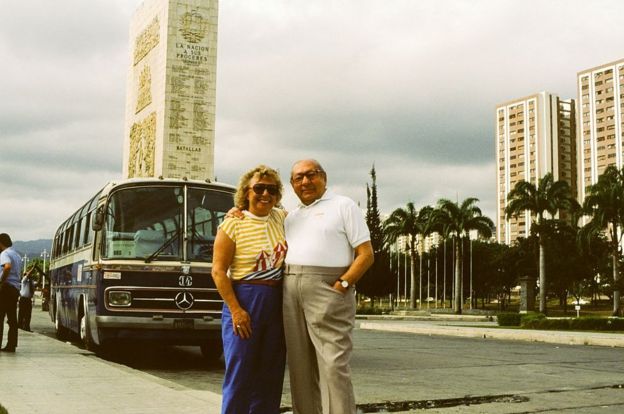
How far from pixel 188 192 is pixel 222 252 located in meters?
6.86

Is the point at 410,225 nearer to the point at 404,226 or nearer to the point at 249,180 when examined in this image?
the point at 404,226

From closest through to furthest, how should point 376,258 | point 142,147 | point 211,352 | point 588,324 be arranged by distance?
point 211,352 → point 588,324 → point 142,147 → point 376,258

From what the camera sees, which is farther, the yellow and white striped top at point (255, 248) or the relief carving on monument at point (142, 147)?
the relief carving on monument at point (142, 147)

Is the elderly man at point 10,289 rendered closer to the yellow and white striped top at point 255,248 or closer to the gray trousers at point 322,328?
the yellow and white striped top at point 255,248

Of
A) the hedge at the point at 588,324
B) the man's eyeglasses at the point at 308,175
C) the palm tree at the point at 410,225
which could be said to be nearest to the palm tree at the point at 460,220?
the palm tree at the point at 410,225

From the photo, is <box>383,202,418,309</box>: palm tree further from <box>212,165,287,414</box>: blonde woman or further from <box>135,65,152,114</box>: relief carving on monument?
<box>212,165,287,414</box>: blonde woman

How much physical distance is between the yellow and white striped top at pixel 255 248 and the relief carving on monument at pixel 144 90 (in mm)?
59238

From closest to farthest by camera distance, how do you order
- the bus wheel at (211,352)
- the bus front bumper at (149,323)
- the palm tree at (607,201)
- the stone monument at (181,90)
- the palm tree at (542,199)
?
the bus front bumper at (149,323) → the bus wheel at (211,352) → the palm tree at (607,201) → the palm tree at (542,199) → the stone monument at (181,90)

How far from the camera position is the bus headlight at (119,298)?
1061 cm

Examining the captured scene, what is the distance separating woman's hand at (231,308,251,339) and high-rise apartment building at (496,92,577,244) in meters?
142

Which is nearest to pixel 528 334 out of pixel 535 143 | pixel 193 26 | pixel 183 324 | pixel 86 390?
pixel 183 324

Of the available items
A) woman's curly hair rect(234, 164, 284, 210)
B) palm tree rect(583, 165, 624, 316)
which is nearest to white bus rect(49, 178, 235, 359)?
woman's curly hair rect(234, 164, 284, 210)

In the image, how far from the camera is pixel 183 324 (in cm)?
1059

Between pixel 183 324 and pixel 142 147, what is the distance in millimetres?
54016
